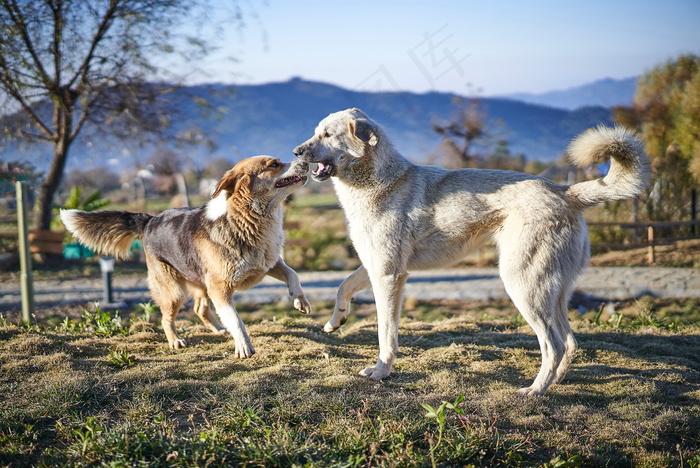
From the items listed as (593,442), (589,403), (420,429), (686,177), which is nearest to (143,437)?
(420,429)

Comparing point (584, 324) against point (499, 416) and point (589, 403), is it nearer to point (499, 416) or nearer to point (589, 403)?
point (589, 403)

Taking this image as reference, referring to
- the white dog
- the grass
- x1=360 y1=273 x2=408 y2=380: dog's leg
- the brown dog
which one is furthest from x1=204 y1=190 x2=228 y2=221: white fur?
x1=360 y1=273 x2=408 y2=380: dog's leg

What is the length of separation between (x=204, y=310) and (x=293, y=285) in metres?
1.36

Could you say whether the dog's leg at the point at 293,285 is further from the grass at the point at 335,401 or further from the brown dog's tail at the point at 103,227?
the brown dog's tail at the point at 103,227

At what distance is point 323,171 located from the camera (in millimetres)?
4594

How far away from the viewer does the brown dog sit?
5305 mm

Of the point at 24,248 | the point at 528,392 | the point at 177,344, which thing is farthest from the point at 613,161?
the point at 24,248

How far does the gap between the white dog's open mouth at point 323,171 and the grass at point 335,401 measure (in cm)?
169

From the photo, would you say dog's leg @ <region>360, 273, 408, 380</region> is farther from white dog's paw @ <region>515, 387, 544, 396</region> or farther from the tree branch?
the tree branch

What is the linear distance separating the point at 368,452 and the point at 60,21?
13.4 meters

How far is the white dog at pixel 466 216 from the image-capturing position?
422cm

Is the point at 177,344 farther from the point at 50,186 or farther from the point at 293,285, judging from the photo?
the point at 50,186

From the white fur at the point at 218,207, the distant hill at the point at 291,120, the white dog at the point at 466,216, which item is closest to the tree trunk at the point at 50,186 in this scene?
the distant hill at the point at 291,120

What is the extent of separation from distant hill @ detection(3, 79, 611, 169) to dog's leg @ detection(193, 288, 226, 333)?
1.78 metres
